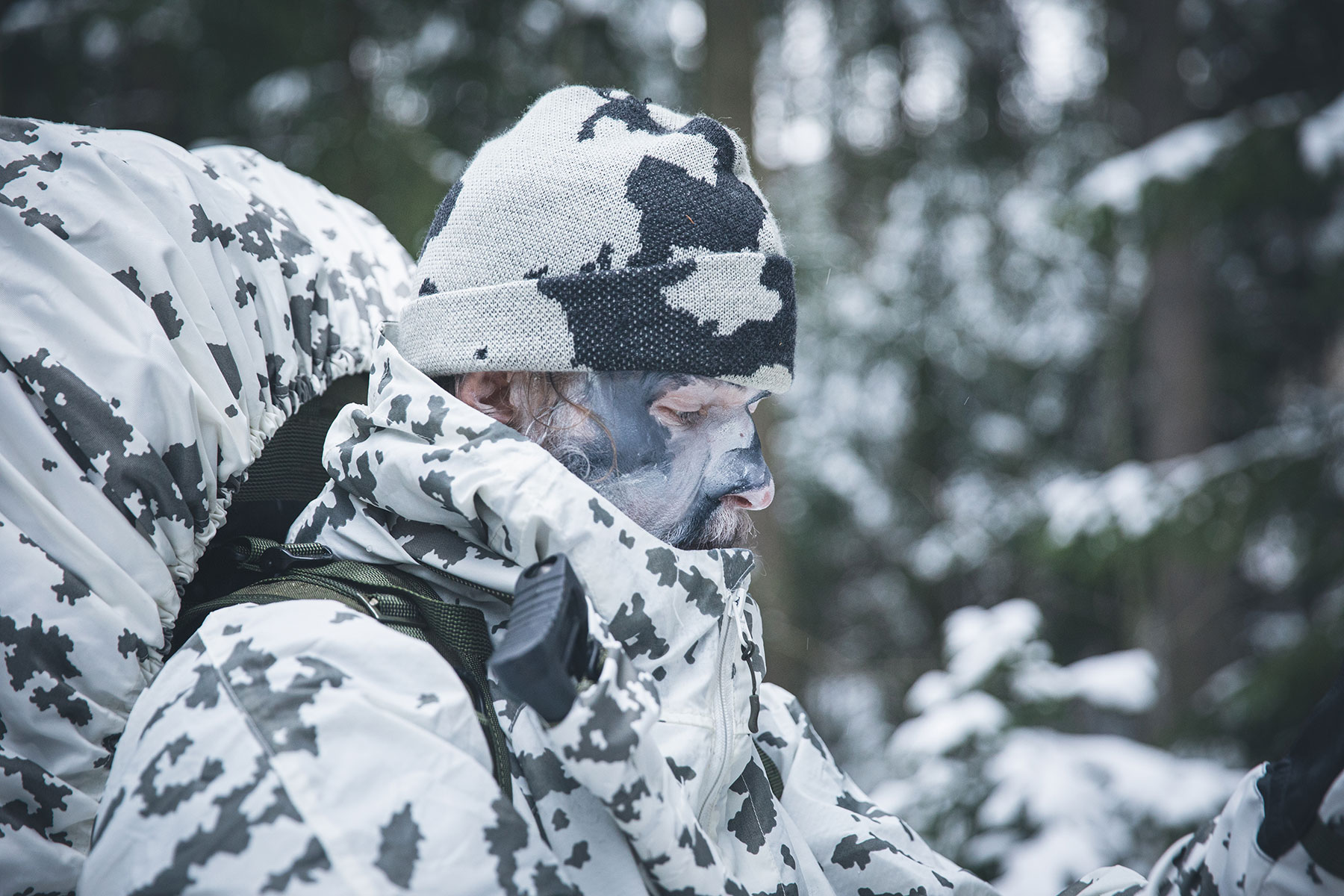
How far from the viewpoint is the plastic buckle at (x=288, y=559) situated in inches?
58.1

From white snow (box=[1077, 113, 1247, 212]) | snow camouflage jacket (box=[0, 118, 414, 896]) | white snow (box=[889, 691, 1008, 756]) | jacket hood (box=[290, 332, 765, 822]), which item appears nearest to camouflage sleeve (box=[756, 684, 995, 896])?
jacket hood (box=[290, 332, 765, 822])

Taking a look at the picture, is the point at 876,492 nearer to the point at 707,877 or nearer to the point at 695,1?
the point at 695,1

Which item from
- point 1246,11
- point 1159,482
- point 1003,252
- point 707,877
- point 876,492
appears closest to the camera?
point 707,877

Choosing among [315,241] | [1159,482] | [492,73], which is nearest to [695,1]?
[492,73]

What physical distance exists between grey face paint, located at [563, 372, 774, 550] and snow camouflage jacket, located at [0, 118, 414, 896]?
21.6 inches

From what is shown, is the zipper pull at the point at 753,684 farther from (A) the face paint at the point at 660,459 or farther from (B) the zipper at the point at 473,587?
(B) the zipper at the point at 473,587

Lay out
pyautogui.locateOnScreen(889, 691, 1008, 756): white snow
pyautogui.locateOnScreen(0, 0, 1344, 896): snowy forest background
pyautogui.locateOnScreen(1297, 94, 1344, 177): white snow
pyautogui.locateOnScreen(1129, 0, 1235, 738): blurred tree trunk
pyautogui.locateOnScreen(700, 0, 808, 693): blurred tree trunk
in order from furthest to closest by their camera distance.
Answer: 1. pyautogui.locateOnScreen(1129, 0, 1235, 738): blurred tree trunk
2. pyautogui.locateOnScreen(700, 0, 808, 693): blurred tree trunk
3. pyautogui.locateOnScreen(0, 0, 1344, 896): snowy forest background
4. pyautogui.locateOnScreen(1297, 94, 1344, 177): white snow
5. pyautogui.locateOnScreen(889, 691, 1008, 756): white snow

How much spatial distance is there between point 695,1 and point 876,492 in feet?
15.6

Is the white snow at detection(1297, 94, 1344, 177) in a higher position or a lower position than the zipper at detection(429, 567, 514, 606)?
higher

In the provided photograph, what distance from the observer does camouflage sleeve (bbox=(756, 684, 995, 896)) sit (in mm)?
1751

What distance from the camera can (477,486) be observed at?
4.40 feet

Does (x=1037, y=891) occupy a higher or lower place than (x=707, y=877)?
lower

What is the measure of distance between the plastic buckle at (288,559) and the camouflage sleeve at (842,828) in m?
0.92

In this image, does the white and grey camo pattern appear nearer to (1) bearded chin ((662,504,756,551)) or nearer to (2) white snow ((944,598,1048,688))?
(1) bearded chin ((662,504,756,551))
